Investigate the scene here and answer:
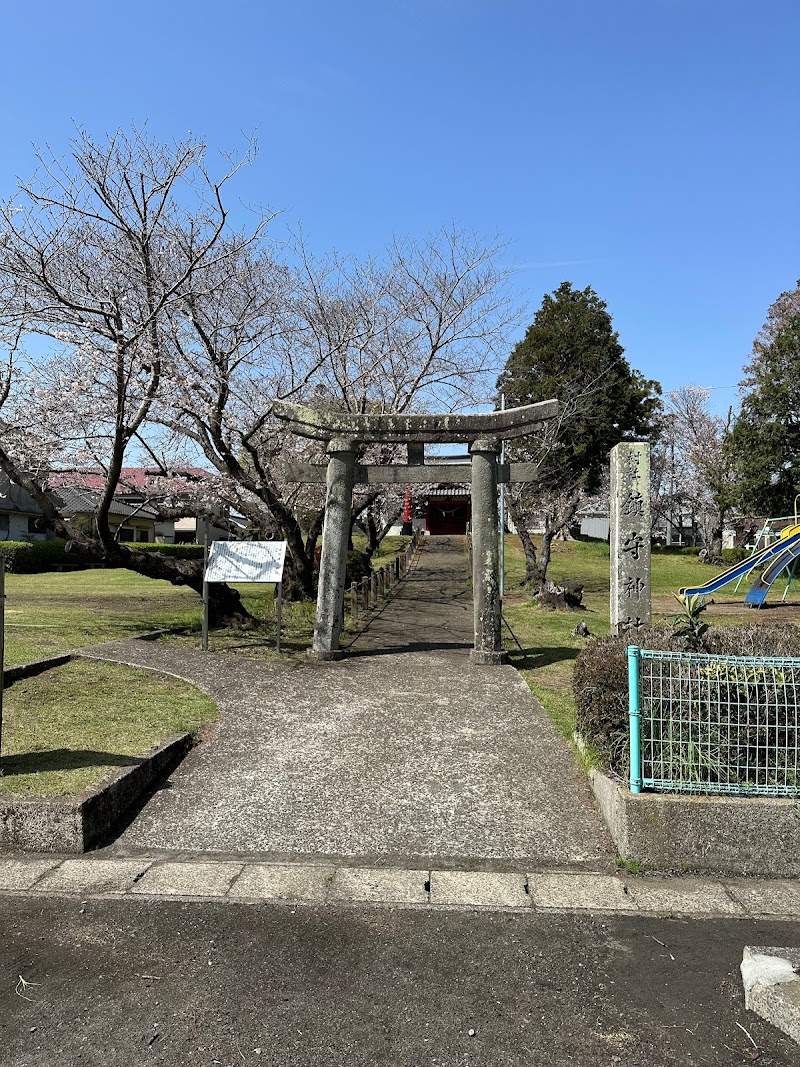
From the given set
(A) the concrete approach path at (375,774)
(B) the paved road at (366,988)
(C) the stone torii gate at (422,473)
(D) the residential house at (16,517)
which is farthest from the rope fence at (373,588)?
(D) the residential house at (16,517)

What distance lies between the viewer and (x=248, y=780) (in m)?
5.66

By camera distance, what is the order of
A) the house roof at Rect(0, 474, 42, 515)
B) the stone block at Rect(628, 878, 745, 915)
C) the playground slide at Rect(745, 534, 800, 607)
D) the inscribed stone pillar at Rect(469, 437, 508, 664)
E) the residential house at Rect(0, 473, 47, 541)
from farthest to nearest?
1. the residential house at Rect(0, 473, 47, 541)
2. the house roof at Rect(0, 474, 42, 515)
3. the playground slide at Rect(745, 534, 800, 607)
4. the inscribed stone pillar at Rect(469, 437, 508, 664)
5. the stone block at Rect(628, 878, 745, 915)

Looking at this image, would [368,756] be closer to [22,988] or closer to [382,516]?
[22,988]

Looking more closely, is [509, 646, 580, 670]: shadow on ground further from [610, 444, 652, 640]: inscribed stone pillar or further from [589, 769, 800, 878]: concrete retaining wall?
[589, 769, 800, 878]: concrete retaining wall

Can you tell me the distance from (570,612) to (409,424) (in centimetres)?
808

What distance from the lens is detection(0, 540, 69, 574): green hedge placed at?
28797 millimetres

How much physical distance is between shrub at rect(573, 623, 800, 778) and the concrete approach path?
50 centimetres

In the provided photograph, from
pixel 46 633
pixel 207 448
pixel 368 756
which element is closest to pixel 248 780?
pixel 368 756

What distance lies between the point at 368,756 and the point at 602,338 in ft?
76.0

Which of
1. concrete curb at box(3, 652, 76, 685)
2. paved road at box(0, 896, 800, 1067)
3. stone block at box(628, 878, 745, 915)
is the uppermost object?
concrete curb at box(3, 652, 76, 685)

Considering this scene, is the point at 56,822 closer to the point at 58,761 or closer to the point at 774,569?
the point at 58,761

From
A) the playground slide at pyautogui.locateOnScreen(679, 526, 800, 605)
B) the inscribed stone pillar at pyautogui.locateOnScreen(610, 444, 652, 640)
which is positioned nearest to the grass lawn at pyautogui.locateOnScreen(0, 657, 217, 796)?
the inscribed stone pillar at pyautogui.locateOnScreen(610, 444, 652, 640)

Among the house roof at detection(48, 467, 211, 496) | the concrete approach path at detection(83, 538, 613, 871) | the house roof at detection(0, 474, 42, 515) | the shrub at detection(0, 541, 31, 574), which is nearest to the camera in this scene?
the concrete approach path at detection(83, 538, 613, 871)

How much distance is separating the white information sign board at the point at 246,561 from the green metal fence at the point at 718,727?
21.5 feet
